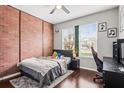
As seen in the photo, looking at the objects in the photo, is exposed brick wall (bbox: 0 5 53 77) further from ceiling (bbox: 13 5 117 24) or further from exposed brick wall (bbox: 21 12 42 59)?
ceiling (bbox: 13 5 117 24)

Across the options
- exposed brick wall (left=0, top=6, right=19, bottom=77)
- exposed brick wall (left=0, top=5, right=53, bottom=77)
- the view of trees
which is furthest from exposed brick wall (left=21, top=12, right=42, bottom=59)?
the view of trees

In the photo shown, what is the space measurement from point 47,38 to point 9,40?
7.29 ft

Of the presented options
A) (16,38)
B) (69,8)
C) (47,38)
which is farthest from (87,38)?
(16,38)

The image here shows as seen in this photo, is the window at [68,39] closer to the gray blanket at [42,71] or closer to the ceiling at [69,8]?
the ceiling at [69,8]

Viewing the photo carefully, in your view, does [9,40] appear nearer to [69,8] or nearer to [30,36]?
[30,36]

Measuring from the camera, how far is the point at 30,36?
405cm

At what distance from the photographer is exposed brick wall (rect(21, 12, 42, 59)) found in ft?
12.2

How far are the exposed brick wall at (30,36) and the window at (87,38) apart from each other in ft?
6.78

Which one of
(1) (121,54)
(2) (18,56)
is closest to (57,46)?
(2) (18,56)

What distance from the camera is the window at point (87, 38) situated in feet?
14.0

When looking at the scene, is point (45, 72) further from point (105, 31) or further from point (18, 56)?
point (105, 31)

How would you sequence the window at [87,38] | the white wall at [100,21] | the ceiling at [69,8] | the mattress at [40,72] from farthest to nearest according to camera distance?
the window at [87,38]
the white wall at [100,21]
the ceiling at [69,8]
the mattress at [40,72]

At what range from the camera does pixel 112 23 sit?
11.9ft

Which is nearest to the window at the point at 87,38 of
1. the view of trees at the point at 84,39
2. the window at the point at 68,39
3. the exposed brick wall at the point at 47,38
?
the view of trees at the point at 84,39
